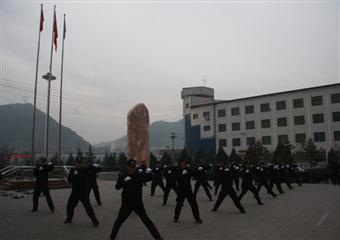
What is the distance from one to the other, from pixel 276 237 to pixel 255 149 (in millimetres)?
40378

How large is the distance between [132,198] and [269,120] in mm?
49320

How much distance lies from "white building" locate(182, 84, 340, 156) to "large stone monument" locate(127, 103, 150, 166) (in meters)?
32.8

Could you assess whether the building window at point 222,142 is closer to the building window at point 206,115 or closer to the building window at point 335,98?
the building window at point 206,115

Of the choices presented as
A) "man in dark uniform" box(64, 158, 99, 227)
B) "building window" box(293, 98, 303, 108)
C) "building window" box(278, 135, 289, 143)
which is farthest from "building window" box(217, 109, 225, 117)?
"man in dark uniform" box(64, 158, 99, 227)

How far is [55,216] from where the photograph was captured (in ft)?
33.9

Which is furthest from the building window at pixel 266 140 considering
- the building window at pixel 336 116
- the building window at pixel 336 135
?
the building window at pixel 336 116

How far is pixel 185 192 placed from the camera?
9.14 meters

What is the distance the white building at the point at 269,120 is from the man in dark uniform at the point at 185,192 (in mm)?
43056

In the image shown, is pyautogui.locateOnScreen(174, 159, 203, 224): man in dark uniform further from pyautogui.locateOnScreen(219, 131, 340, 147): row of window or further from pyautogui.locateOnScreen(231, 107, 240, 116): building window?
pyautogui.locateOnScreen(231, 107, 240, 116): building window

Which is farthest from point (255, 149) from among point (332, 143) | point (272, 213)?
point (272, 213)

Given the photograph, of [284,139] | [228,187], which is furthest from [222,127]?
[228,187]

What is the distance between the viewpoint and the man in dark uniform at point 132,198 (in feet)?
22.3

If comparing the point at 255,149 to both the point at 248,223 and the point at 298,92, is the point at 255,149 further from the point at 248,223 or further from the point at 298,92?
the point at 248,223

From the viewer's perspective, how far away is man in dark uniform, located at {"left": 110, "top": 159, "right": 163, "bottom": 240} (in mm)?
6792
